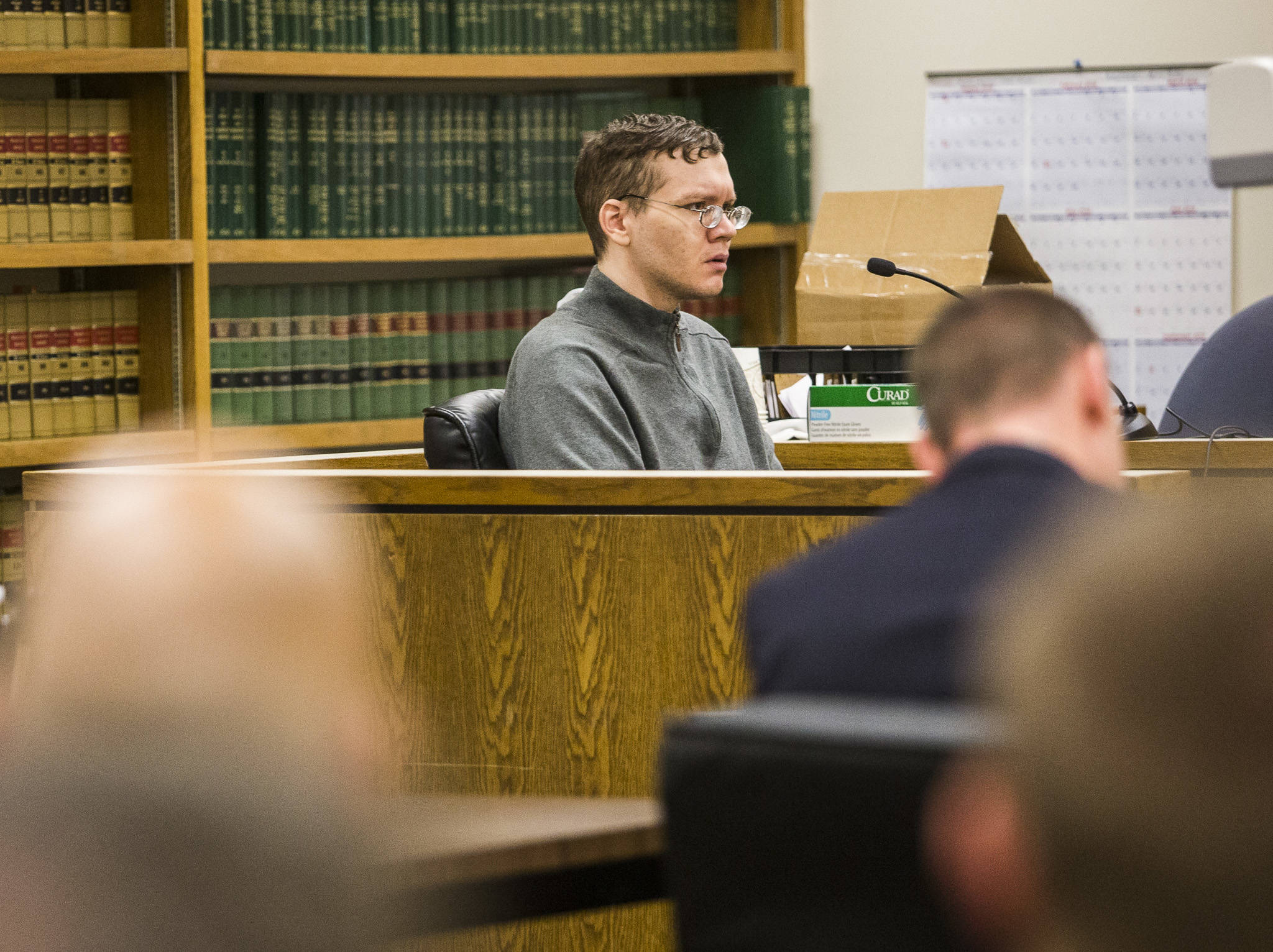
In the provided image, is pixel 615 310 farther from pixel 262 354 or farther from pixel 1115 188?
pixel 1115 188

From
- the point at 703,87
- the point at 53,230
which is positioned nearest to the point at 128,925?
the point at 53,230

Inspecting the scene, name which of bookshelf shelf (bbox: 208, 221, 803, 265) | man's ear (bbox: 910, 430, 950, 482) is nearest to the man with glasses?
man's ear (bbox: 910, 430, 950, 482)

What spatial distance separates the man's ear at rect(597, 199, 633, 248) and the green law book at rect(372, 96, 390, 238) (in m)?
1.45

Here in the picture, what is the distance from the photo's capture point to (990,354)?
1060 mm

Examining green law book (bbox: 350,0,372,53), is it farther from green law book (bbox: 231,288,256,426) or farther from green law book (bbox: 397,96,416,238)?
green law book (bbox: 231,288,256,426)

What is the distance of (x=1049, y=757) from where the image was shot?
1.85 feet

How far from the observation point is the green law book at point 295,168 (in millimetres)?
3588

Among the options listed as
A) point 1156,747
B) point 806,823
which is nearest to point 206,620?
point 806,823

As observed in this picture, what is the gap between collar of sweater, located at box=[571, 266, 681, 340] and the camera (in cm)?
228

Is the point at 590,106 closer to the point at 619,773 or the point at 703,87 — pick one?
the point at 703,87

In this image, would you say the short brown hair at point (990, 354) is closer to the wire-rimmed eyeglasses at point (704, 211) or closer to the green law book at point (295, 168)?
the wire-rimmed eyeglasses at point (704, 211)

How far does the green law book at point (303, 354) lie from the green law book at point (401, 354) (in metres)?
0.19

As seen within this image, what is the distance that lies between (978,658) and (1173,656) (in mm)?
221

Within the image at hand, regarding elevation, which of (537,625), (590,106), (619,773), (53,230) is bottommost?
(619,773)
